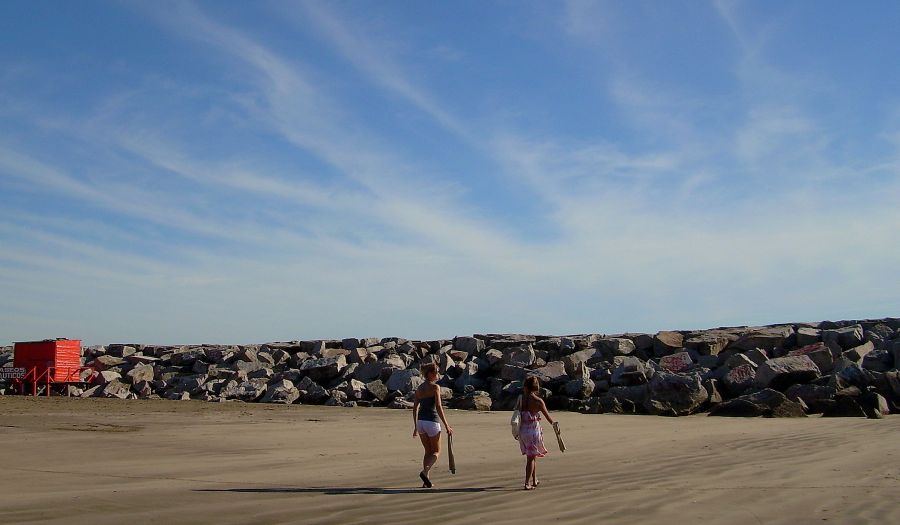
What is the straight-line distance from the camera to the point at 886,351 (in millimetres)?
25266

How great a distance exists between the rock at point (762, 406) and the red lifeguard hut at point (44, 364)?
759 inches

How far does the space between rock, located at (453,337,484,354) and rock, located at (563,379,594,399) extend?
7220 millimetres

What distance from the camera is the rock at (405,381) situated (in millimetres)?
24062

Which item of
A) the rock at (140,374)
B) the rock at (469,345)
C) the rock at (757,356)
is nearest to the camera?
the rock at (757,356)

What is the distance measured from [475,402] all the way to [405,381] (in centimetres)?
301

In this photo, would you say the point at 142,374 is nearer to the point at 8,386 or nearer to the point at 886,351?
the point at 8,386

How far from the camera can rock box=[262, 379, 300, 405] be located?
79.2ft

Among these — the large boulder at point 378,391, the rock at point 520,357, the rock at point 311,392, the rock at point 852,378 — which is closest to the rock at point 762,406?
the rock at point 852,378

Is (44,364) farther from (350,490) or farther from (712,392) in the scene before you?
(350,490)

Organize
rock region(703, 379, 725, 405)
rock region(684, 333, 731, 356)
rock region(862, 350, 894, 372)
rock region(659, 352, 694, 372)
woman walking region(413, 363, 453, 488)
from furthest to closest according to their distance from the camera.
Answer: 1. rock region(684, 333, 731, 356)
2. rock region(659, 352, 694, 372)
3. rock region(862, 350, 894, 372)
4. rock region(703, 379, 725, 405)
5. woman walking region(413, 363, 453, 488)

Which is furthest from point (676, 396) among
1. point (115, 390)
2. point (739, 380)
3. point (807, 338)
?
point (115, 390)

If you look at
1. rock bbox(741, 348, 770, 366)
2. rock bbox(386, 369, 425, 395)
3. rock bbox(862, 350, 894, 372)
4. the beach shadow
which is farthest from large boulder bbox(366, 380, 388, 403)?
the beach shadow

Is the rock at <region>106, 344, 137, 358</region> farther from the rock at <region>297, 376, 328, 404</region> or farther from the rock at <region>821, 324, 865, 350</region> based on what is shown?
the rock at <region>821, 324, 865, 350</region>

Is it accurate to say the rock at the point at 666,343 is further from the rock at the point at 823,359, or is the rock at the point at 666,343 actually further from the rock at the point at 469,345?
the rock at the point at 469,345
